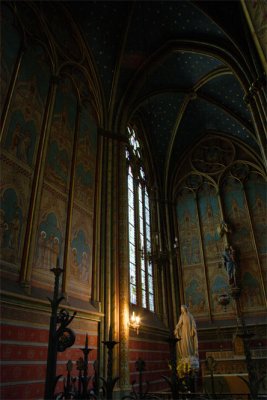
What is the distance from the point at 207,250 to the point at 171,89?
30.1ft

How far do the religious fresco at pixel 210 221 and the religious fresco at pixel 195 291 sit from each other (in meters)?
1.12

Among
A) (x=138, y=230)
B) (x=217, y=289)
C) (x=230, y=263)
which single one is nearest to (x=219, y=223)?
(x=230, y=263)

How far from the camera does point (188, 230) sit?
A: 1973cm

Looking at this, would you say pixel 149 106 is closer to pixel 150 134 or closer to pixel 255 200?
pixel 150 134

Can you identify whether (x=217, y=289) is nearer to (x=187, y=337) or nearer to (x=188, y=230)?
(x=188, y=230)

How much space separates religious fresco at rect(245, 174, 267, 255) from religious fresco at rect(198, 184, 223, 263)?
6.20 ft

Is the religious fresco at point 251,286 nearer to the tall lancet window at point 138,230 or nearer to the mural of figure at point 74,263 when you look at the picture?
the tall lancet window at point 138,230

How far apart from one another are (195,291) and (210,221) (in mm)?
4166

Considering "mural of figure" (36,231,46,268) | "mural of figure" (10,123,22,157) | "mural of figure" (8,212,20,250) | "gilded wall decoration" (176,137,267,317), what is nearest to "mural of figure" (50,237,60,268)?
"mural of figure" (36,231,46,268)

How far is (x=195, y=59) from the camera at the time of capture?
51.5 ft

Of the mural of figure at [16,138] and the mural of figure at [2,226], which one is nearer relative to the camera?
the mural of figure at [2,226]

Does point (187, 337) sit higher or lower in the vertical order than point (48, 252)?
lower

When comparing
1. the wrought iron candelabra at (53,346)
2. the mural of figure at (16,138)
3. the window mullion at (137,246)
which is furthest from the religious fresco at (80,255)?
the wrought iron candelabra at (53,346)

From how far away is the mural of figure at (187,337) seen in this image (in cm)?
1199
